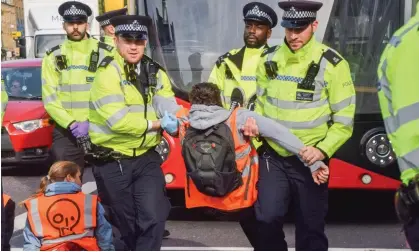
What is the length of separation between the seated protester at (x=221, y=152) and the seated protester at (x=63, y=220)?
2.07 feet

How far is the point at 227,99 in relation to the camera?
6180 mm

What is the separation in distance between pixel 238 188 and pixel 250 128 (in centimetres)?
39

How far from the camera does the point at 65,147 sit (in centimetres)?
680

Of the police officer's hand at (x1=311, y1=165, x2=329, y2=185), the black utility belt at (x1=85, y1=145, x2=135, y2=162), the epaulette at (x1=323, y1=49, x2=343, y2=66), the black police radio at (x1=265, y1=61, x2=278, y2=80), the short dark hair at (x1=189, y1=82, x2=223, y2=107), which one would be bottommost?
the police officer's hand at (x1=311, y1=165, x2=329, y2=185)

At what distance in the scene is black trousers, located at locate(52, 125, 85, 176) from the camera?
22.3ft

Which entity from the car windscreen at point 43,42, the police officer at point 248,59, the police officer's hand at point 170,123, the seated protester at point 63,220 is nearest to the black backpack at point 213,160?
the police officer's hand at point 170,123

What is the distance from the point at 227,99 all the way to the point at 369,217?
2529 millimetres

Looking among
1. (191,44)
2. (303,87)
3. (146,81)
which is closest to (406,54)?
(303,87)

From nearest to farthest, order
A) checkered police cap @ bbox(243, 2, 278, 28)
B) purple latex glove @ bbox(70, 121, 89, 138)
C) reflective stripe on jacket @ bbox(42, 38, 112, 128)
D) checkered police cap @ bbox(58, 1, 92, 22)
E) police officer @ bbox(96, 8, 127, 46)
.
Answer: checkered police cap @ bbox(243, 2, 278, 28)
purple latex glove @ bbox(70, 121, 89, 138)
reflective stripe on jacket @ bbox(42, 38, 112, 128)
checkered police cap @ bbox(58, 1, 92, 22)
police officer @ bbox(96, 8, 127, 46)

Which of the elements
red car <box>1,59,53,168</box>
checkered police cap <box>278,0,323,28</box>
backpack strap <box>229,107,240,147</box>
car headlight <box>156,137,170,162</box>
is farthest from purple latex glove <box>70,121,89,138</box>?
red car <box>1,59,53,168</box>

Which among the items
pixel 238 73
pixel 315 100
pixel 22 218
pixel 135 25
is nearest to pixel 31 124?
pixel 22 218

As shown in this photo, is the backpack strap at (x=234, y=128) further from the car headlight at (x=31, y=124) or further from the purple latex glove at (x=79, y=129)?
the car headlight at (x=31, y=124)

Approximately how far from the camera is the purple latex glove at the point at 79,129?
6.41 metres

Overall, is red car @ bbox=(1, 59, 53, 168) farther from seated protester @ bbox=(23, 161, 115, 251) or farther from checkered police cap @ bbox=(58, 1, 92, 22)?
seated protester @ bbox=(23, 161, 115, 251)
